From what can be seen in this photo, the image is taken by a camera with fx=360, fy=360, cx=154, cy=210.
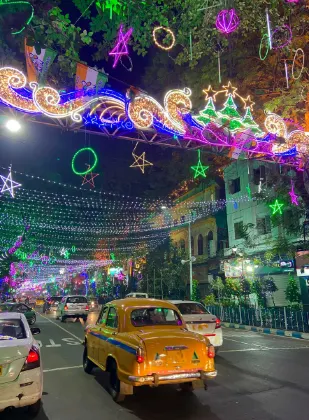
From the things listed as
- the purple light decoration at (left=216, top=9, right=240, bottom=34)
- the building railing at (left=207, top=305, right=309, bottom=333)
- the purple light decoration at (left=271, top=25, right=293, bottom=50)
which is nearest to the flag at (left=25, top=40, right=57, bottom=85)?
the purple light decoration at (left=216, top=9, right=240, bottom=34)

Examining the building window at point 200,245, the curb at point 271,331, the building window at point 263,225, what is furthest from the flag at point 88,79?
the building window at point 200,245

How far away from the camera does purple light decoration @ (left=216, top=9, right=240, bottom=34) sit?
11.0 metres

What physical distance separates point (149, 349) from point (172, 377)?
577 mm

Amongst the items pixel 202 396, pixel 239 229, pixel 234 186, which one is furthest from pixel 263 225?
pixel 202 396

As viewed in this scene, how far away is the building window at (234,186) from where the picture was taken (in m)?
30.0

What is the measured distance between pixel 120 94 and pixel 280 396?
8.67m

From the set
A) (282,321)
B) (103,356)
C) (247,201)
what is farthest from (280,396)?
(247,201)

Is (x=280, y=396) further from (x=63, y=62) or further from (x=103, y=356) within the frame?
(x=63, y=62)

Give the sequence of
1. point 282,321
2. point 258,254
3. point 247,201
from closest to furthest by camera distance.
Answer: point 282,321
point 258,254
point 247,201

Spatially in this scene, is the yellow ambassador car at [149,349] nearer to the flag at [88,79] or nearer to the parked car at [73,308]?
the flag at [88,79]

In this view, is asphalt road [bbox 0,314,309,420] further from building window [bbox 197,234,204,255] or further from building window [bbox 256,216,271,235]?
building window [bbox 197,234,204,255]

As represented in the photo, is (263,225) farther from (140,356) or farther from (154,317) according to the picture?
(140,356)

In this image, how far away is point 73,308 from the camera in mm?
25031

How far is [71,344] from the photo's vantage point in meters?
13.4
